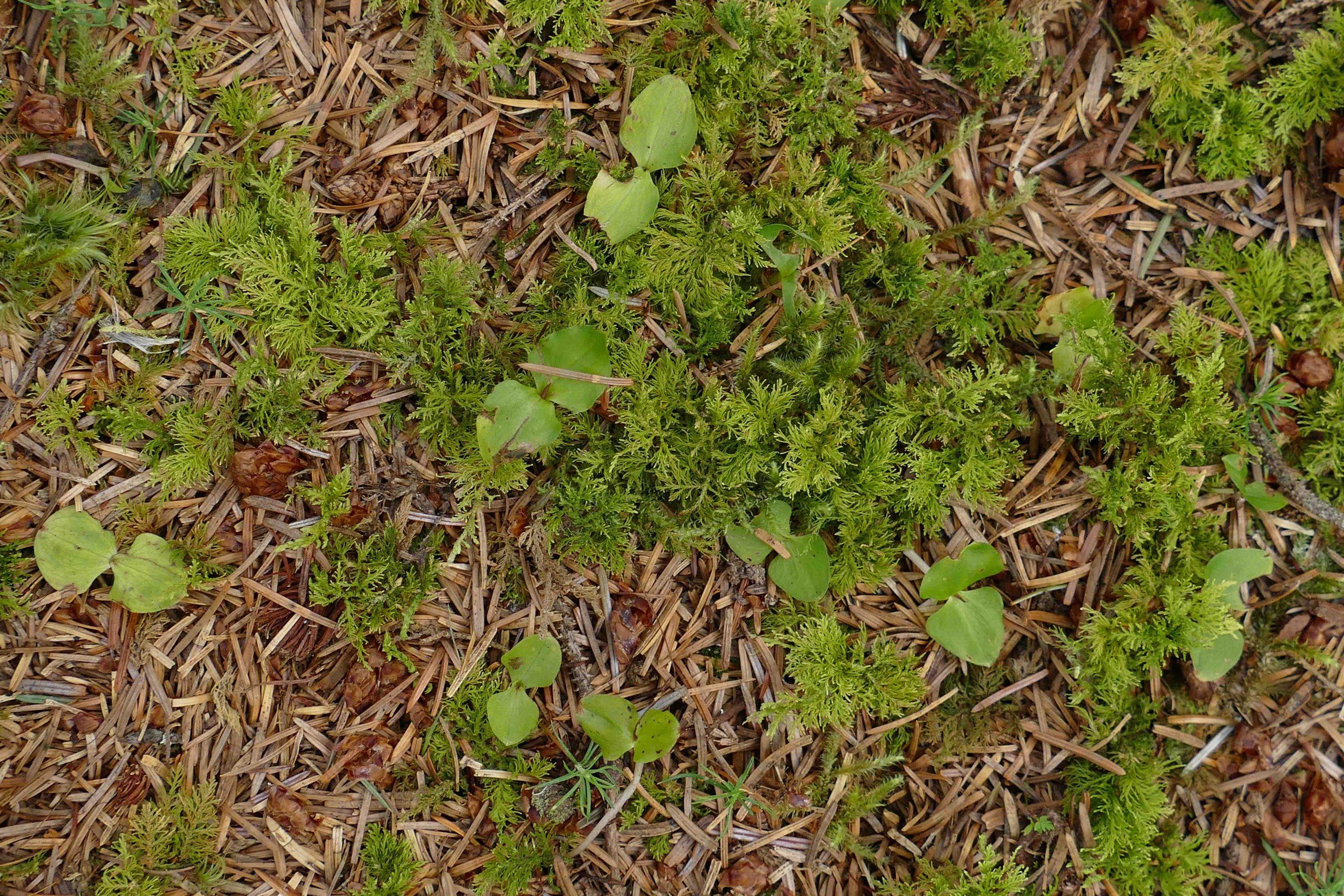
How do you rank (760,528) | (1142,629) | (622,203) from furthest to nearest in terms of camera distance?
(1142,629) → (760,528) → (622,203)

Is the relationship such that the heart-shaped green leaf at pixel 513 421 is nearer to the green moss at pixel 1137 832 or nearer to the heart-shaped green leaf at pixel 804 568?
the heart-shaped green leaf at pixel 804 568

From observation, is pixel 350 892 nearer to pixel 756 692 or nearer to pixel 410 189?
pixel 756 692

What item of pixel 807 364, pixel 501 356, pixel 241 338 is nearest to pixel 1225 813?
pixel 807 364

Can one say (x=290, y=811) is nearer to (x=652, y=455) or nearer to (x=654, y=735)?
(x=654, y=735)

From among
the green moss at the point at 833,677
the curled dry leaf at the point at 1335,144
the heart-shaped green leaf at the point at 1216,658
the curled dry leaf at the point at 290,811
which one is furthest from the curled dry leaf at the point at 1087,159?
the curled dry leaf at the point at 290,811

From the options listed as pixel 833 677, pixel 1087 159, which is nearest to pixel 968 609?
pixel 833 677

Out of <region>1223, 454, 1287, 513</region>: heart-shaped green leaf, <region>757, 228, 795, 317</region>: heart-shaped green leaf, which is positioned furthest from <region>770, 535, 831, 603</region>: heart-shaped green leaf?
<region>1223, 454, 1287, 513</region>: heart-shaped green leaf
